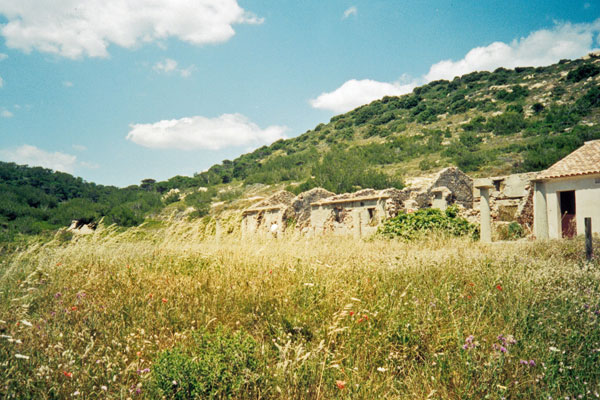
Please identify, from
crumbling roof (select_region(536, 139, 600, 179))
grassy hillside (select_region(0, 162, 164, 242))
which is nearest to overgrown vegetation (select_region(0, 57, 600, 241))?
grassy hillside (select_region(0, 162, 164, 242))

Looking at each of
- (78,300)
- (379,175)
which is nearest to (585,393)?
(78,300)

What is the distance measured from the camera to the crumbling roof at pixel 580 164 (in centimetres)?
1392

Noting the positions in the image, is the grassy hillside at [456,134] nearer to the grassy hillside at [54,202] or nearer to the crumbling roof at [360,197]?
the crumbling roof at [360,197]

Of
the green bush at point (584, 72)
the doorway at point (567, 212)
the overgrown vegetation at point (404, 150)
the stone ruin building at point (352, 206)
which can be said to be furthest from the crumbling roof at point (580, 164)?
the green bush at point (584, 72)

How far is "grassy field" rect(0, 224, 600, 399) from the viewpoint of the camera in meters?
2.13

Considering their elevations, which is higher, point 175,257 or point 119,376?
point 175,257

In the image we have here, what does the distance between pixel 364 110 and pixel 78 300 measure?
70.5 m

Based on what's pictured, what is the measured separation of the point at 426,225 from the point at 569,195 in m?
9.61

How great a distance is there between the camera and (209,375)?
2.06m

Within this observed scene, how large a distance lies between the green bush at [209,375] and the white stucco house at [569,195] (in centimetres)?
1544

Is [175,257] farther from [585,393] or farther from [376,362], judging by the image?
[585,393]

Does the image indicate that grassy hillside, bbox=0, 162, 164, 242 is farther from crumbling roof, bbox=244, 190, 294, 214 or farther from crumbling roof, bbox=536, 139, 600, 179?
crumbling roof, bbox=536, 139, 600, 179

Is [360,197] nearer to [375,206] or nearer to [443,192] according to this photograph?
[375,206]

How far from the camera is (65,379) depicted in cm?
212
